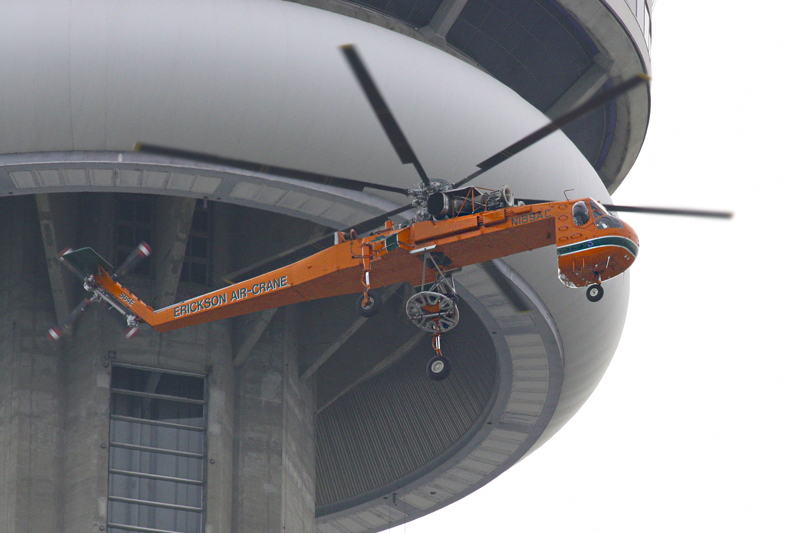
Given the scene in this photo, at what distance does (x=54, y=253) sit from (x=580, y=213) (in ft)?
38.8

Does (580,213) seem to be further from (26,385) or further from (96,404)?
(26,385)

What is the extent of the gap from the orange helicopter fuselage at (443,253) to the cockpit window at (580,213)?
0.02 metres

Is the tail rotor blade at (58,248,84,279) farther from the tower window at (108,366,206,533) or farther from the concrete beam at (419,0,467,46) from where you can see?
the concrete beam at (419,0,467,46)

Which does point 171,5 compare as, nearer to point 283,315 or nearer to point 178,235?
point 178,235

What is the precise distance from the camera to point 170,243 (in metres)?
33.2

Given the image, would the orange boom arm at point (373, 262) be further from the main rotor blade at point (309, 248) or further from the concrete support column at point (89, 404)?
the concrete support column at point (89, 404)

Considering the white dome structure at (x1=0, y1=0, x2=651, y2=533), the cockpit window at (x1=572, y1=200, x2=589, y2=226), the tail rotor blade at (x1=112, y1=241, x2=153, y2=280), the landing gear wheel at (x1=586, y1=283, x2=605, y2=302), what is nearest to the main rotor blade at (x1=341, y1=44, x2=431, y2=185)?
the white dome structure at (x1=0, y1=0, x2=651, y2=533)

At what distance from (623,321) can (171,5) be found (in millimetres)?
12959

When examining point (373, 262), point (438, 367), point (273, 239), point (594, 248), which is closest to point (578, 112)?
point (594, 248)

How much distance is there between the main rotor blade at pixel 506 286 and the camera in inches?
1198

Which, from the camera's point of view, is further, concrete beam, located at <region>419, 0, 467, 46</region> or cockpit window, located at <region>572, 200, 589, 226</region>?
concrete beam, located at <region>419, 0, 467, 46</region>

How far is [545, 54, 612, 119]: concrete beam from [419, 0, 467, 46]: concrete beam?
12.1 ft

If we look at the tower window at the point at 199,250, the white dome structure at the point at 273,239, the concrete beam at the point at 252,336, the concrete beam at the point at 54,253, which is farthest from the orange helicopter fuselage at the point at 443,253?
the tower window at the point at 199,250

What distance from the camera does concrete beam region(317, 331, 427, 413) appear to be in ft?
123
